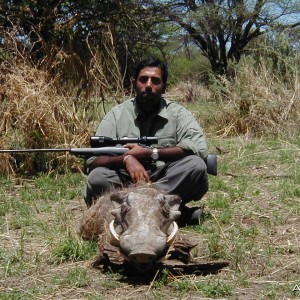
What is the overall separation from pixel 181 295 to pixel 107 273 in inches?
22.9

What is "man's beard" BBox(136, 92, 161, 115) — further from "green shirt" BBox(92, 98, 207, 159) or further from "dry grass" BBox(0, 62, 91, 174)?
"dry grass" BBox(0, 62, 91, 174)

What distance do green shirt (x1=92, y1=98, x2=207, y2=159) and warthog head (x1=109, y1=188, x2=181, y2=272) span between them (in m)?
1.23

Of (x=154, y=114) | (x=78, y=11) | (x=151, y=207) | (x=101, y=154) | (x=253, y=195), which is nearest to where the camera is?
(x=151, y=207)

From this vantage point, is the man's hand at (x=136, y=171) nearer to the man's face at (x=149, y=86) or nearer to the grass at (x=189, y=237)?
the grass at (x=189, y=237)

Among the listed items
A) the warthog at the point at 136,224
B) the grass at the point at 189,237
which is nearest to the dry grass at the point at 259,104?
the grass at the point at 189,237

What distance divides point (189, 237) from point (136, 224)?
125 cm

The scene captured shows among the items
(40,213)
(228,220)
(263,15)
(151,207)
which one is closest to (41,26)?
(40,213)

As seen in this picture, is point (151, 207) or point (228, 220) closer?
point (151, 207)

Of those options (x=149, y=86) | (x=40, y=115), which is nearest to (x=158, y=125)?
(x=149, y=86)

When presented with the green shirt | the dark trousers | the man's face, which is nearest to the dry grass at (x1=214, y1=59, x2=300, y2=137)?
the green shirt

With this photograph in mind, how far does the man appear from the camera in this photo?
16.4ft

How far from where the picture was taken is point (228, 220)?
5.27 metres

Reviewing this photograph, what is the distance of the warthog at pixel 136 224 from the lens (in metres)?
3.46

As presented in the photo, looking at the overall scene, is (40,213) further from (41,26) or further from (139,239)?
(41,26)
